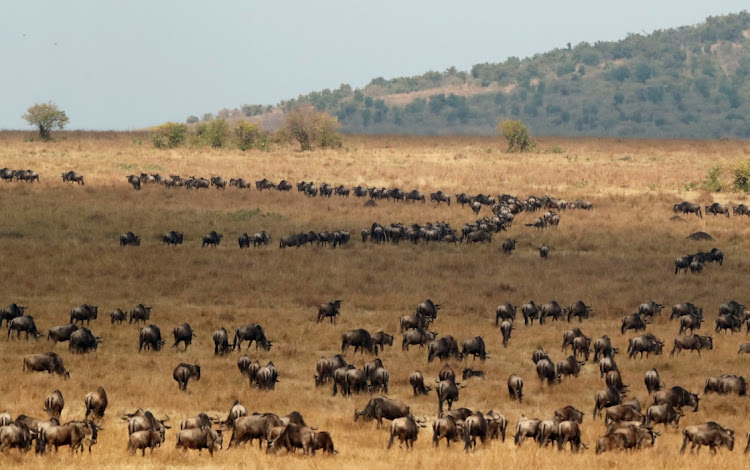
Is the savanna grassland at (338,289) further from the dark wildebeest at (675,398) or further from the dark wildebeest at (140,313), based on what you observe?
the dark wildebeest at (140,313)

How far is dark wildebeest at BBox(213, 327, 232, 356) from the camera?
2328 cm

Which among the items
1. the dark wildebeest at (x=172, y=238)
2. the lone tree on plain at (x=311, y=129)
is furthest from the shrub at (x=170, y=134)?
the dark wildebeest at (x=172, y=238)

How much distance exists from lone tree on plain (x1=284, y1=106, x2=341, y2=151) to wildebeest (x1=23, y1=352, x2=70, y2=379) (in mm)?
70451

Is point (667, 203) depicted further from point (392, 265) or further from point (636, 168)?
point (392, 265)

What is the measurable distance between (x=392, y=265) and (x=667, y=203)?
25.2 m

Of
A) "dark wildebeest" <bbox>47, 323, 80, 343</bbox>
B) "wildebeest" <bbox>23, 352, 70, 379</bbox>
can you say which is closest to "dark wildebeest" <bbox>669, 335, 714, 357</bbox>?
"wildebeest" <bbox>23, 352, 70, 379</bbox>

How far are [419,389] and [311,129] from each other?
72.4m

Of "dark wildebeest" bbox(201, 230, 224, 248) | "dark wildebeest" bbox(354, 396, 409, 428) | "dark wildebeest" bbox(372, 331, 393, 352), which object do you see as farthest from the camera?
"dark wildebeest" bbox(201, 230, 224, 248)

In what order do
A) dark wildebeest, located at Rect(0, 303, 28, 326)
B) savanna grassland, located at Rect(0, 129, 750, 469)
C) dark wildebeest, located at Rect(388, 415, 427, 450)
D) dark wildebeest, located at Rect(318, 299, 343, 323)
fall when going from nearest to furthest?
dark wildebeest, located at Rect(388, 415, 427, 450)
savanna grassland, located at Rect(0, 129, 750, 469)
dark wildebeest, located at Rect(0, 303, 28, 326)
dark wildebeest, located at Rect(318, 299, 343, 323)

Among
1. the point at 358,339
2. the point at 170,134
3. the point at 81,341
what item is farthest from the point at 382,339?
the point at 170,134

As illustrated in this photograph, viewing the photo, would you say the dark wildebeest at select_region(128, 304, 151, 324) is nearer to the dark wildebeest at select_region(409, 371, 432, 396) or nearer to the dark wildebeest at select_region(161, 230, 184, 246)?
the dark wildebeest at select_region(409, 371, 432, 396)

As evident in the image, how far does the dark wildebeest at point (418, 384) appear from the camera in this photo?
20.2 meters

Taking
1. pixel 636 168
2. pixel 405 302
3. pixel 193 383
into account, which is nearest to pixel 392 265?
pixel 405 302

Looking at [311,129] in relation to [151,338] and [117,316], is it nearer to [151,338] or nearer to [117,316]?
[117,316]
